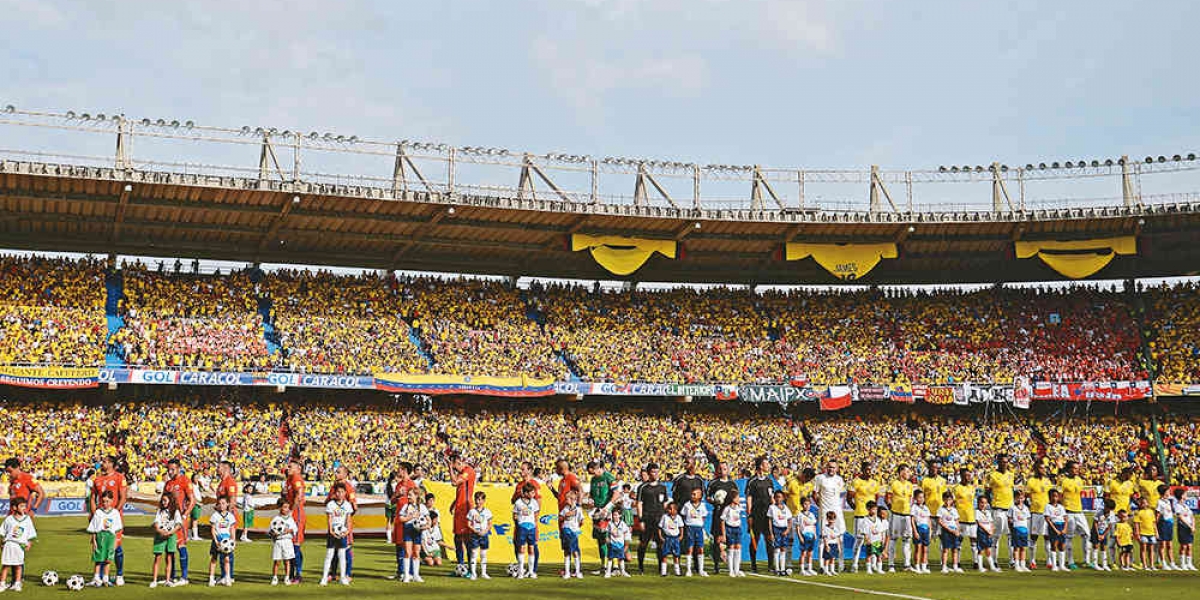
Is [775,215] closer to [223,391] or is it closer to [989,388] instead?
[989,388]

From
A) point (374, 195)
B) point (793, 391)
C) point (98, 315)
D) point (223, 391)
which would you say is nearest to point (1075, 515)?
point (793, 391)

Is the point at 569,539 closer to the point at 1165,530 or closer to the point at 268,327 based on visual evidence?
the point at 1165,530

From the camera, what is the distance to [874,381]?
4534 cm

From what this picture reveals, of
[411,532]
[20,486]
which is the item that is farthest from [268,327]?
[411,532]

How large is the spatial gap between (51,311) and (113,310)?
2.20 meters

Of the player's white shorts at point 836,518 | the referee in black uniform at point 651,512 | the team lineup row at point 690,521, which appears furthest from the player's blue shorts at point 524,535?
the player's white shorts at point 836,518

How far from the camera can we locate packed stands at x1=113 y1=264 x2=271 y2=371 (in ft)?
125

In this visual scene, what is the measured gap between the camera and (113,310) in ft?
131

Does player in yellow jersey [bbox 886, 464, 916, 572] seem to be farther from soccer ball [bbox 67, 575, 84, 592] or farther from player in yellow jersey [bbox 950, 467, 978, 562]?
soccer ball [bbox 67, 575, 84, 592]

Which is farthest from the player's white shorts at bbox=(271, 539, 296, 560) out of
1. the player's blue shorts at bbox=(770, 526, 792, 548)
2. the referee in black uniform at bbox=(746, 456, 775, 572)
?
the player's blue shorts at bbox=(770, 526, 792, 548)

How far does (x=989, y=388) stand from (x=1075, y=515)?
24.0m

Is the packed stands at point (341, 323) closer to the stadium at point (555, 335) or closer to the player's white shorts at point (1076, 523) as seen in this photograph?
the stadium at point (555, 335)

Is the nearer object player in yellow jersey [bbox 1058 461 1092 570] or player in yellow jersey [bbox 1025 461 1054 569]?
player in yellow jersey [bbox 1025 461 1054 569]

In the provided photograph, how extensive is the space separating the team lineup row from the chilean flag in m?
21.2
